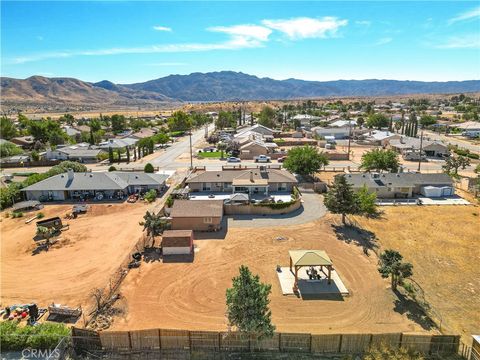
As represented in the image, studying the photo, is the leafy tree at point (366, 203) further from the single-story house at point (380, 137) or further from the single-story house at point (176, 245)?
the single-story house at point (380, 137)

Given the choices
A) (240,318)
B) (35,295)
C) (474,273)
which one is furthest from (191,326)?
(474,273)

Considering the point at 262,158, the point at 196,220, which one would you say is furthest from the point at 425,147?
the point at 196,220

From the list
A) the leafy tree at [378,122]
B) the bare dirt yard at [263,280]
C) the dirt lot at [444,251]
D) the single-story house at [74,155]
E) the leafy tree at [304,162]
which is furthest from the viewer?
the leafy tree at [378,122]

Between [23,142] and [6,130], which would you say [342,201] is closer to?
[23,142]

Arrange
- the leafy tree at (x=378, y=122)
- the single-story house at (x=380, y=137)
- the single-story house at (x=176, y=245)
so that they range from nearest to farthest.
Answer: the single-story house at (x=176, y=245)
the single-story house at (x=380, y=137)
the leafy tree at (x=378, y=122)

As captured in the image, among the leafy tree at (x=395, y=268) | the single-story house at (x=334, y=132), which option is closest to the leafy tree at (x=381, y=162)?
the leafy tree at (x=395, y=268)

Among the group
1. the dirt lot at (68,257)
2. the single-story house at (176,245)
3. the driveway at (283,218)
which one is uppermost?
the single-story house at (176,245)

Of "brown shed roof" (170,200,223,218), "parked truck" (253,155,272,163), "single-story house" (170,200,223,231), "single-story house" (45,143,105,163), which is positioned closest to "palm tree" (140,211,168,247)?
"single-story house" (170,200,223,231)
